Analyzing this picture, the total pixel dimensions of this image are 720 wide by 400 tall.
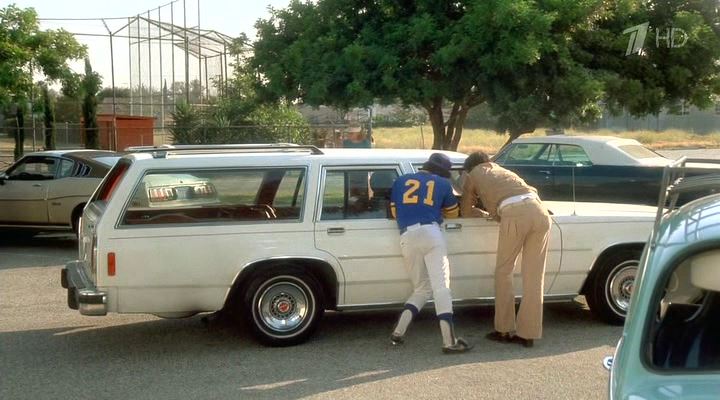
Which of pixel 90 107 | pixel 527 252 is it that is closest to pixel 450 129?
pixel 527 252

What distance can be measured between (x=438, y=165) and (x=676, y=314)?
4.28 m

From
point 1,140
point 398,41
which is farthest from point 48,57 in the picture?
point 1,140

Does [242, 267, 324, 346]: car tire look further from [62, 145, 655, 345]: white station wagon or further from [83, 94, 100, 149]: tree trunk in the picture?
[83, 94, 100, 149]: tree trunk

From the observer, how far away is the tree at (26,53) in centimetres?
1873

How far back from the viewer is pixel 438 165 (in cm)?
796

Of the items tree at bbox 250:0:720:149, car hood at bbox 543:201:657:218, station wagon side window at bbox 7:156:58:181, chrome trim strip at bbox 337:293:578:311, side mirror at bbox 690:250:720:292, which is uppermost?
tree at bbox 250:0:720:149

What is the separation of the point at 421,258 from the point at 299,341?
123cm

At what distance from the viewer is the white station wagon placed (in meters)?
7.56

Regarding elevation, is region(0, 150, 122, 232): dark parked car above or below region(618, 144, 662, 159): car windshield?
below

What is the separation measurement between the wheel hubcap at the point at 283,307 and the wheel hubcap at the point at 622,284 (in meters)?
2.73

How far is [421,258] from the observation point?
7801mm

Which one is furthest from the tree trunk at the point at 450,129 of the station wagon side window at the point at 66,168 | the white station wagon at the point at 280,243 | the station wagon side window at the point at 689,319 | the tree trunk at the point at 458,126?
the station wagon side window at the point at 689,319

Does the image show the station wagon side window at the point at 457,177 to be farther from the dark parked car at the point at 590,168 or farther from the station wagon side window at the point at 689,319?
the dark parked car at the point at 590,168

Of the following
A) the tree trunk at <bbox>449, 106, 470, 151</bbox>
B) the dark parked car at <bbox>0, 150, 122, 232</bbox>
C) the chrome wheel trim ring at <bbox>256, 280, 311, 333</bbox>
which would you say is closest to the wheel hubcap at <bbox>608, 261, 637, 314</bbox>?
the chrome wheel trim ring at <bbox>256, 280, 311, 333</bbox>
